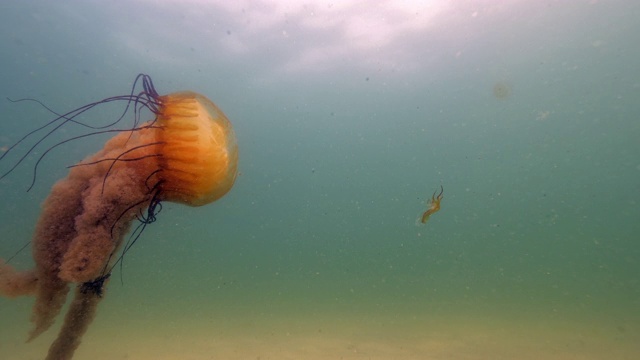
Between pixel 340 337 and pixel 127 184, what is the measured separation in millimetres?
9198

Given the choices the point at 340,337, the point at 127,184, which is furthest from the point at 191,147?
the point at 340,337

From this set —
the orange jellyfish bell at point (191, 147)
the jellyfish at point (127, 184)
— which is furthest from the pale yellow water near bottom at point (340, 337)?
the orange jellyfish bell at point (191, 147)

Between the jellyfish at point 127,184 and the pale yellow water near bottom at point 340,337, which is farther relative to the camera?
the pale yellow water near bottom at point 340,337

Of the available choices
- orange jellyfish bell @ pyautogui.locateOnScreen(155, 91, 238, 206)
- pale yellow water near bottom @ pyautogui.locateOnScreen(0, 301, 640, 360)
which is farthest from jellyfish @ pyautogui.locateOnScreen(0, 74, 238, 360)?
pale yellow water near bottom @ pyautogui.locateOnScreen(0, 301, 640, 360)

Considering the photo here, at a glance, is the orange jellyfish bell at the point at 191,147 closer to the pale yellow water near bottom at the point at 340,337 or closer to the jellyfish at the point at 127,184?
the jellyfish at the point at 127,184

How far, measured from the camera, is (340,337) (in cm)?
1090

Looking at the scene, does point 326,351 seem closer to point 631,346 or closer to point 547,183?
point 631,346

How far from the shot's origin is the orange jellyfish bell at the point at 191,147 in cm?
301

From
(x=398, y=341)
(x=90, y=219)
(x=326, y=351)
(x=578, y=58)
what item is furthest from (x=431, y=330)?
(x=578, y=58)

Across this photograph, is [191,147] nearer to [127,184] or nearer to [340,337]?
[127,184]

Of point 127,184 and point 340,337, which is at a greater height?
point 340,337

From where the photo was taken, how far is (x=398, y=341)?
10117mm

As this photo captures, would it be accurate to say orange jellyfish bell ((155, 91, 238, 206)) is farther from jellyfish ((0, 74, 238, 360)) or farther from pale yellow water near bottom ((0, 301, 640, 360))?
pale yellow water near bottom ((0, 301, 640, 360))

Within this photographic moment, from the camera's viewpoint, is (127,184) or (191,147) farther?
(127,184)
